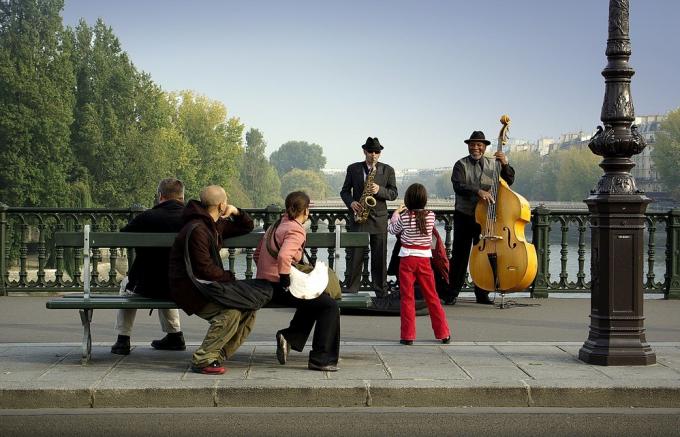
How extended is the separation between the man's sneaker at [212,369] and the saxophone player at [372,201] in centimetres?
523

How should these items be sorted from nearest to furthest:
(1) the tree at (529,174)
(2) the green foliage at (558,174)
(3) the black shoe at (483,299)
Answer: (3) the black shoe at (483,299), (2) the green foliage at (558,174), (1) the tree at (529,174)

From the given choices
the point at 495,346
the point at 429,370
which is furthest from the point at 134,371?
the point at 495,346

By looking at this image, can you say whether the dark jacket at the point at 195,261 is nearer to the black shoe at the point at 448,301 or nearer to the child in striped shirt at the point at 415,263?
the child in striped shirt at the point at 415,263

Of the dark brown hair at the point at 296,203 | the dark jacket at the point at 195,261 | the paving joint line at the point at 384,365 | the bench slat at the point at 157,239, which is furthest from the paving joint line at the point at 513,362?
the dark jacket at the point at 195,261

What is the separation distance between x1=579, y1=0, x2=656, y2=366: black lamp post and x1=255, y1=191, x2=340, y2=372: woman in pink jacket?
6.53 feet

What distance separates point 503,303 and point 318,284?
5597mm

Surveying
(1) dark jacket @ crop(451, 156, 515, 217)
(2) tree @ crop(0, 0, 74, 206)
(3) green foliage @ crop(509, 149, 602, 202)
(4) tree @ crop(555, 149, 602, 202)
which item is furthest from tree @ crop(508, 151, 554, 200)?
(1) dark jacket @ crop(451, 156, 515, 217)

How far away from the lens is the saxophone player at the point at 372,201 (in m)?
13.1

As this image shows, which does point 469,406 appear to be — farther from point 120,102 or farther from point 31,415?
point 120,102

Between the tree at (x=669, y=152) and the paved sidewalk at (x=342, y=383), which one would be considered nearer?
the paved sidewalk at (x=342, y=383)

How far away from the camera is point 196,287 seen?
8.17 meters

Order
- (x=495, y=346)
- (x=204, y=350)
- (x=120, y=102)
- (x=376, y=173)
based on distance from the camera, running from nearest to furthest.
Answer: (x=204, y=350)
(x=495, y=346)
(x=376, y=173)
(x=120, y=102)

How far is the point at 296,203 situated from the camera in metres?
8.30

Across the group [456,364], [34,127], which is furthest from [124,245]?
[34,127]
